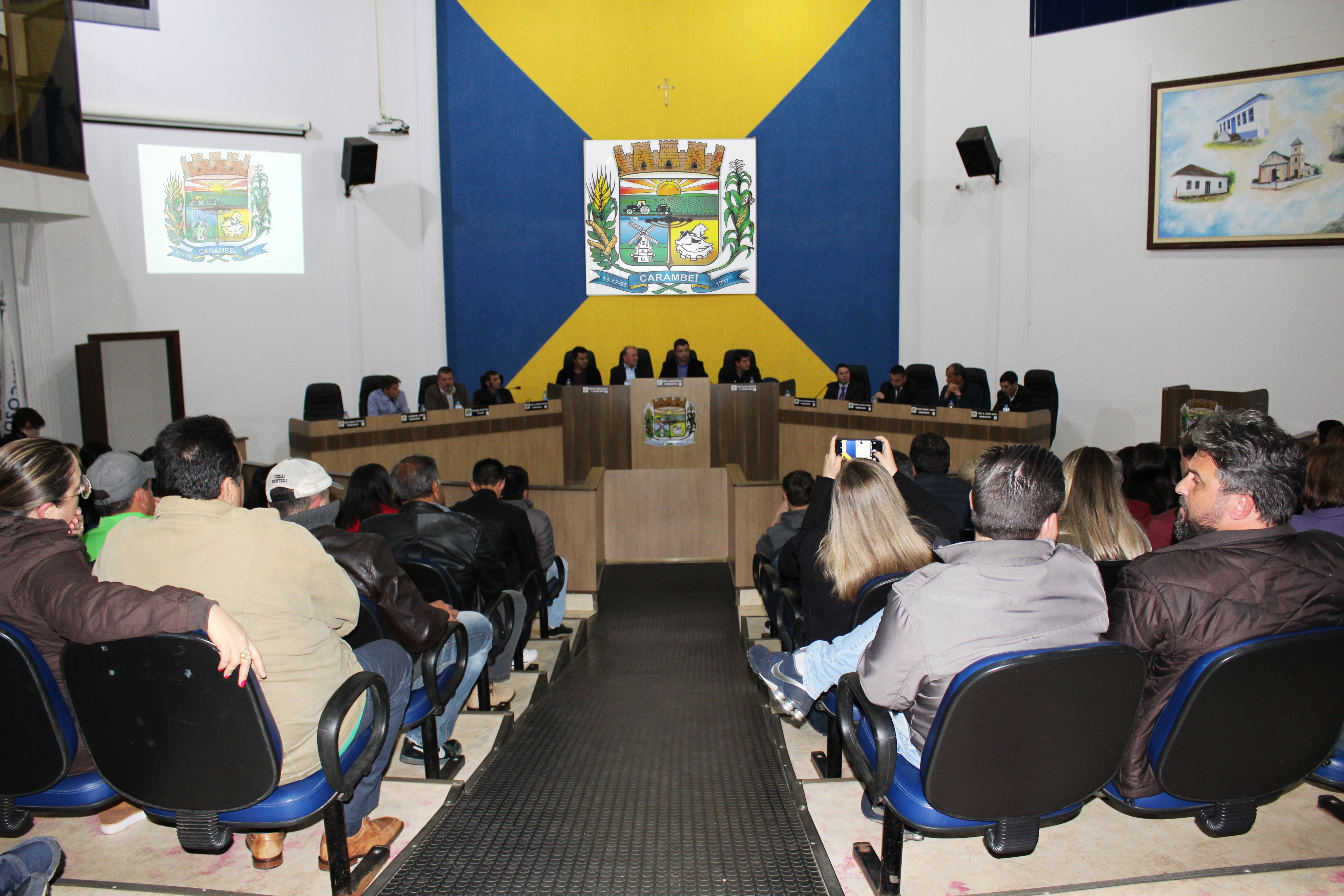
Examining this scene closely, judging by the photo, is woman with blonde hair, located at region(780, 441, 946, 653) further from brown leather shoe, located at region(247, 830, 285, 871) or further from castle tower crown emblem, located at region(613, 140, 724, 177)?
castle tower crown emblem, located at region(613, 140, 724, 177)

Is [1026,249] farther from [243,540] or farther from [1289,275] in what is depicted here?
[243,540]

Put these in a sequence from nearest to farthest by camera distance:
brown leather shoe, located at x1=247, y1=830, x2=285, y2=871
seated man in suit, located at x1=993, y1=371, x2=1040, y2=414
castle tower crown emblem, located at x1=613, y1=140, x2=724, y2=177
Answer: brown leather shoe, located at x1=247, y1=830, x2=285, y2=871 → seated man in suit, located at x1=993, y1=371, x2=1040, y2=414 → castle tower crown emblem, located at x1=613, y1=140, x2=724, y2=177

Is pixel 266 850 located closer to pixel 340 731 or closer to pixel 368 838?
pixel 368 838

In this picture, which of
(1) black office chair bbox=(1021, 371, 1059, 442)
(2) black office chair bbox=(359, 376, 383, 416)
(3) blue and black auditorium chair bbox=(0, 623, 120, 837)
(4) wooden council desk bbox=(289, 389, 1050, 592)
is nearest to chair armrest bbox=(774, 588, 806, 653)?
(3) blue and black auditorium chair bbox=(0, 623, 120, 837)

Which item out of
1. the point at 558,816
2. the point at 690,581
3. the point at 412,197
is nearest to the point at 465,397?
the point at 412,197

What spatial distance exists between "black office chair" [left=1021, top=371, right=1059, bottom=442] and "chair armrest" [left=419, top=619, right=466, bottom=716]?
610cm

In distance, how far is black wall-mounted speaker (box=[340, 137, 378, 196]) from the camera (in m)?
8.02

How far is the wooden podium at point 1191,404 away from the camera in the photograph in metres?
6.27

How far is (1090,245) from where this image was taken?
25.7 feet

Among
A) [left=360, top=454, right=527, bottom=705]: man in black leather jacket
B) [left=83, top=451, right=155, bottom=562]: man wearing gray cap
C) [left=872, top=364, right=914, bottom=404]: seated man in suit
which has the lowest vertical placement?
[left=360, top=454, right=527, bottom=705]: man in black leather jacket

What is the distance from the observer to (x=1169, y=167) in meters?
7.28

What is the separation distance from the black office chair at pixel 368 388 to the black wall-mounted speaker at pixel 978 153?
18.6 ft

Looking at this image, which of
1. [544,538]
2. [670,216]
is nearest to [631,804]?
[544,538]

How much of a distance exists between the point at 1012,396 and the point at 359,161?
20.2ft
